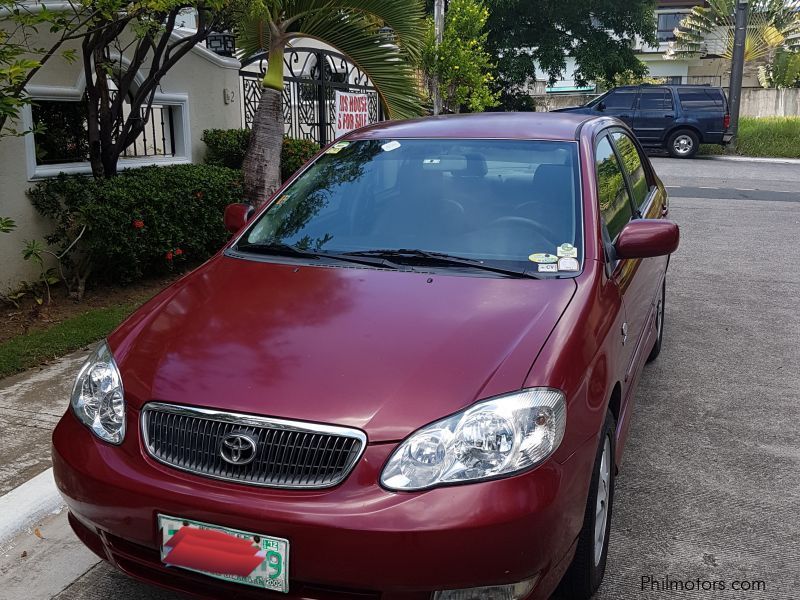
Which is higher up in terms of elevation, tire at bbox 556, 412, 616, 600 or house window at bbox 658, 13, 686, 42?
A: house window at bbox 658, 13, 686, 42

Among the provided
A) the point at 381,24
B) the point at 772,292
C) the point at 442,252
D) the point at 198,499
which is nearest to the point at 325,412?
the point at 198,499

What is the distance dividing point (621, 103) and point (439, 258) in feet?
67.5

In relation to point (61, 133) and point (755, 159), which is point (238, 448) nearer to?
point (61, 133)

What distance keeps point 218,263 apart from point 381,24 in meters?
6.13

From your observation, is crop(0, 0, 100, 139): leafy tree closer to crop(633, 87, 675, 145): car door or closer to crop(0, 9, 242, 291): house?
crop(0, 9, 242, 291): house

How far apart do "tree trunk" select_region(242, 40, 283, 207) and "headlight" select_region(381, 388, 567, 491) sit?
5.76 meters

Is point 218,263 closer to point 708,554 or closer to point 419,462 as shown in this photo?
point 419,462

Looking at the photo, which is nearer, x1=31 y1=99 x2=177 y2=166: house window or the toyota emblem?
the toyota emblem

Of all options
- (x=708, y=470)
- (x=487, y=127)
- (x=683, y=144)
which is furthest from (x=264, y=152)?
(x=683, y=144)

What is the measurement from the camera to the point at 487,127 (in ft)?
12.8

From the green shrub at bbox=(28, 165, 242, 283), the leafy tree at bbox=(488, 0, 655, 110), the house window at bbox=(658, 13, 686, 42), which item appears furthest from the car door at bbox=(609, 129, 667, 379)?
the house window at bbox=(658, 13, 686, 42)

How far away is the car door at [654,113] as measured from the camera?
21.8 m

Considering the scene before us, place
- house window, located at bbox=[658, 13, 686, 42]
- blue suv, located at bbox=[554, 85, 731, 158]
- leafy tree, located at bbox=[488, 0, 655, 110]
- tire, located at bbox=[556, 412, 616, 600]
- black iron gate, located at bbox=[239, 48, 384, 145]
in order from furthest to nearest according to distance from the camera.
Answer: house window, located at bbox=[658, 13, 686, 42] < leafy tree, located at bbox=[488, 0, 655, 110] < blue suv, located at bbox=[554, 85, 731, 158] < black iron gate, located at bbox=[239, 48, 384, 145] < tire, located at bbox=[556, 412, 616, 600]

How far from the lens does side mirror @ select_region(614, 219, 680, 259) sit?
3268 mm
